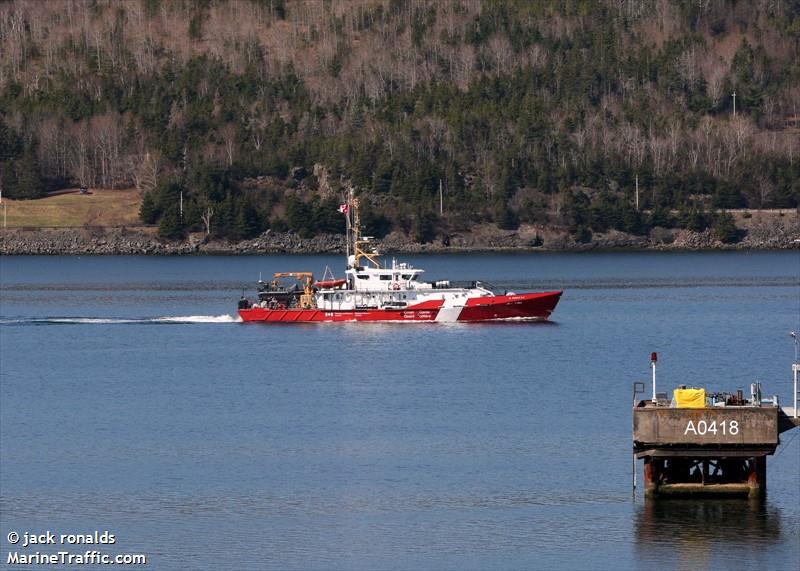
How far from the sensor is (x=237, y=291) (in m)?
171

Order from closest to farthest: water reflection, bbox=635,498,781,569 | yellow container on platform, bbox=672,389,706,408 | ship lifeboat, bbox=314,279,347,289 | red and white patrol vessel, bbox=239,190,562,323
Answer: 1. water reflection, bbox=635,498,781,569
2. yellow container on platform, bbox=672,389,706,408
3. red and white patrol vessel, bbox=239,190,562,323
4. ship lifeboat, bbox=314,279,347,289

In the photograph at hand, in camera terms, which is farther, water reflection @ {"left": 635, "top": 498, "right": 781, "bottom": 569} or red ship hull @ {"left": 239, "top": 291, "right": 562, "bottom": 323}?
red ship hull @ {"left": 239, "top": 291, "right": 562, "bottom": 323}

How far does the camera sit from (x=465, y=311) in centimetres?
12462

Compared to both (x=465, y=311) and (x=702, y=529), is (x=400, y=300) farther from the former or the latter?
(x=702, y=529)

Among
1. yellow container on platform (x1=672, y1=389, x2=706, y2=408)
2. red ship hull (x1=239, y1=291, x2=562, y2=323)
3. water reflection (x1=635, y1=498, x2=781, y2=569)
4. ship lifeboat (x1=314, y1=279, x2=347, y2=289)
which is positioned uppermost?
yellow container on platform (x1=672, y1=389, x2=706, y2=408)

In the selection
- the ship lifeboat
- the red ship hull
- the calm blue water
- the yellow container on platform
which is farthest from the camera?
the ship lifeboat

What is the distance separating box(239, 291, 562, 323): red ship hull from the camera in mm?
123875

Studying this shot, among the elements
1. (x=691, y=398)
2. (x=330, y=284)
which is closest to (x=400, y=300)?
(x=330, y=284)
